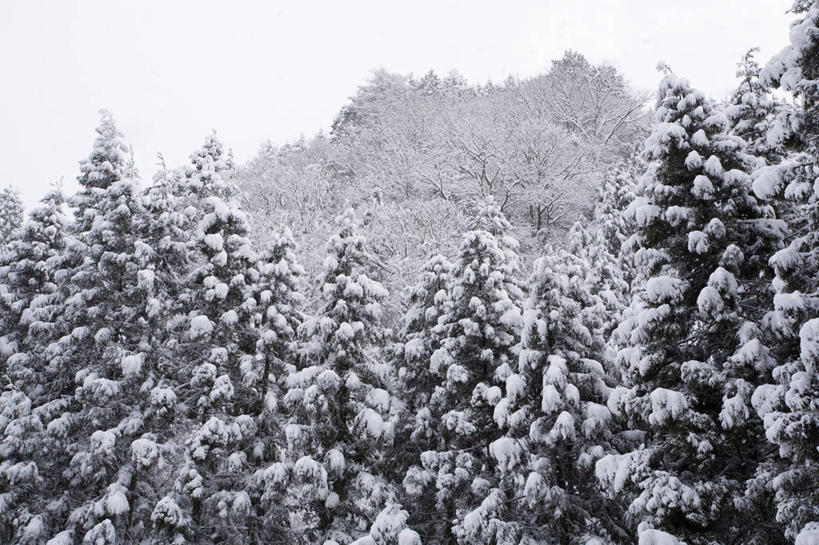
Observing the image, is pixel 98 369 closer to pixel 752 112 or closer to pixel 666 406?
pixel 666 406

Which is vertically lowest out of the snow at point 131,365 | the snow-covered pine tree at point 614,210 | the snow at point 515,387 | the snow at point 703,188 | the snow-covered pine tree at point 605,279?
the snow at point 515,387

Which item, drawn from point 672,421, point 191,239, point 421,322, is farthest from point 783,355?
point 191,239

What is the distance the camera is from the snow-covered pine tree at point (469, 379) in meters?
15.2

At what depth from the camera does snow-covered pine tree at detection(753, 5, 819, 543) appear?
325 inches

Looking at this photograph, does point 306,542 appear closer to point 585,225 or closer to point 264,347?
point 264,347

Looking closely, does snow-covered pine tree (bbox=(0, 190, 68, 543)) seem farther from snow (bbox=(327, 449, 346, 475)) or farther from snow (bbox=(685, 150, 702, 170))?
snow (bbox=(685, 150, 702, 170))

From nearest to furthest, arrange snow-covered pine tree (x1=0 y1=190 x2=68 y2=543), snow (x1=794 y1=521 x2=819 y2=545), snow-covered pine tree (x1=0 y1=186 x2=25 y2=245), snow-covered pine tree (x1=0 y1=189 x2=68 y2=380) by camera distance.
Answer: snow (x1=794 y1=521 x2=819 y2=545)
snow-covered pine tree (x1=0 y1=190 x2=68 y2=543)
snow-covered pine tree (x1=0 y1=189 x2=68 y2=380)
snow-covered pine tree (x1=0 y1=186 x2=25 y2=245)

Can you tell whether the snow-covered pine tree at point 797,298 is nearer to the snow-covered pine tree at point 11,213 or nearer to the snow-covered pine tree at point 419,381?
the snow-covered pine tree at point 419,381

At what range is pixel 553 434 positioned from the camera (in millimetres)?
13141

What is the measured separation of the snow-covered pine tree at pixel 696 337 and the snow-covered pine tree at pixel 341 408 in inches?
265

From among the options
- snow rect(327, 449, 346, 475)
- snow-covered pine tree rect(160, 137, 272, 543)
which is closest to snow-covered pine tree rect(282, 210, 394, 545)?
snow rect(327, 449, 346, 475)

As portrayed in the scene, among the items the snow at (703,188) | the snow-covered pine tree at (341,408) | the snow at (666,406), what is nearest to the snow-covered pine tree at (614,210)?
the snow-covered pine tree at (341,408)

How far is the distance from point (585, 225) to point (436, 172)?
11932 millimetres

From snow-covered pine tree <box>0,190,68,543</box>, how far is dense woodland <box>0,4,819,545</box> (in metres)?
0.09
